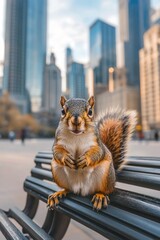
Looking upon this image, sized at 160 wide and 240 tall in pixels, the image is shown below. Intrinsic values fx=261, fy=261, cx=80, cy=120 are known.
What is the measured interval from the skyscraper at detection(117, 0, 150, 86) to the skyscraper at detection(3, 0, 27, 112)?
5815cm

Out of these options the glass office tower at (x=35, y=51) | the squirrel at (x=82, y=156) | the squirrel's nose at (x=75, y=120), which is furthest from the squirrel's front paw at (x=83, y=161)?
the glass office tower at (x=35, y=51)

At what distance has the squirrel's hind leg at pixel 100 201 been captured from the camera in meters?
1.05

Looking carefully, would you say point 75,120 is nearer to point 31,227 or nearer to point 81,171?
point 81,171

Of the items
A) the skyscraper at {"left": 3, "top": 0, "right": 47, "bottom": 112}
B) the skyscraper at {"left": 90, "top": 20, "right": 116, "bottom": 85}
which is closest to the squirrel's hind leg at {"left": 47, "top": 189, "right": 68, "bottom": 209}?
the skyscraper at {"left": 3, "top": 0, "right": 47, "bottom": 112}

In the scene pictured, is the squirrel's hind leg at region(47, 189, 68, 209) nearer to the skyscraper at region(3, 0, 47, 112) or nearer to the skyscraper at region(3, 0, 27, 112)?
the skyscraper at region(3, 0, 27, 112)

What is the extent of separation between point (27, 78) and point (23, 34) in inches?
668

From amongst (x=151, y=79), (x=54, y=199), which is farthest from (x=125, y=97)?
(x=54, y=199)

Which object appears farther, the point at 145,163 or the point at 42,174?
the point at 42,174

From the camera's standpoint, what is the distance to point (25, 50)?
3760 inches

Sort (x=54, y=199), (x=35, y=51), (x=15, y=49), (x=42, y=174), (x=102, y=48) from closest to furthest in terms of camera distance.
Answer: (x=54, y=199) → (x=42, y=174) → (x=15, y=49) → (x=35, y=51) → (x=102, y=48)

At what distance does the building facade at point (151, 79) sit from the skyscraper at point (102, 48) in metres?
37.8

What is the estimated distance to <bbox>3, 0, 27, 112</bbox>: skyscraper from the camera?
8706 centimetres

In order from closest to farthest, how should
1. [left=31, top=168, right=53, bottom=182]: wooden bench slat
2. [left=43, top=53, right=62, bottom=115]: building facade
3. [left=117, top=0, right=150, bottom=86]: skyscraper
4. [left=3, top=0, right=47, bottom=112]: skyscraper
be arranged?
1. [left=31, top=168, right=53, bottom=182]: wooden bench slat
2. [left=43, top=53, right=62, bottom=115]: building facade
3. [left=3, top=0, right=47, bottom=112]: skyscraper
4. [left=117, top=0, right=150, bottom=86]: skyscraper

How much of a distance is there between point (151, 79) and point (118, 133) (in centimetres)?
7887
